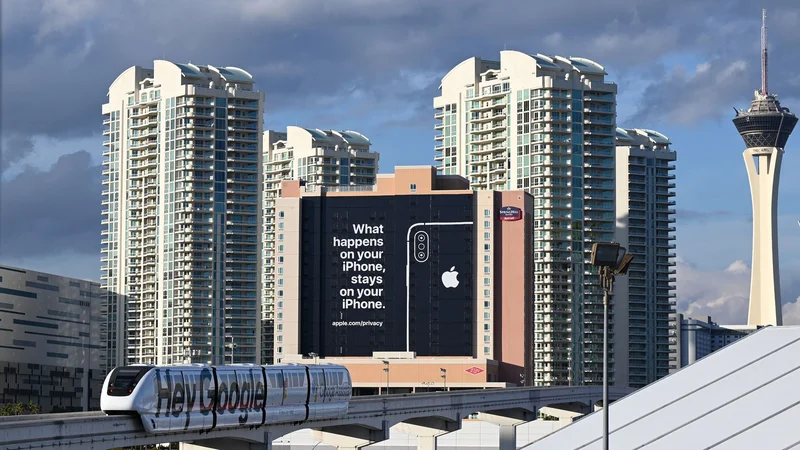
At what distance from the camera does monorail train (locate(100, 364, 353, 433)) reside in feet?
203

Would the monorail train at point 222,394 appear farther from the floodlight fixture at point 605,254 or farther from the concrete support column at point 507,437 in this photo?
the concrete support column at point 507,437

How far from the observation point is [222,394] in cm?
7056

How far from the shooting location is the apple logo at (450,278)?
174 meters

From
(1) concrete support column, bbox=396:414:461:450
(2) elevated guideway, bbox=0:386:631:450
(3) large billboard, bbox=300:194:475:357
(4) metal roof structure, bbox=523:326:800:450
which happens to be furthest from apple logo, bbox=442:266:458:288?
(4) metal roof structure, bbox=523:326:800:450

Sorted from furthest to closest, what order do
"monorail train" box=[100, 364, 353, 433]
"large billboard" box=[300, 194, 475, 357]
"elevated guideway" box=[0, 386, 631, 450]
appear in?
"large billboard" box=[300, 194, 475, 357] < "monorail train" box=[100, 364, 353, 433] < "elevated guideway" box=[0, 386, 631, 450]

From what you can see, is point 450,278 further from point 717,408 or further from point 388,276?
point 717,408

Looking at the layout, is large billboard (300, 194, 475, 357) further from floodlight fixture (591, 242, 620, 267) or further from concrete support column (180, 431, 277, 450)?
floodlight fixture (591, 242, 620, 267)

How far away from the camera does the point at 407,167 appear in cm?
17988

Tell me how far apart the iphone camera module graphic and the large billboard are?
131mm

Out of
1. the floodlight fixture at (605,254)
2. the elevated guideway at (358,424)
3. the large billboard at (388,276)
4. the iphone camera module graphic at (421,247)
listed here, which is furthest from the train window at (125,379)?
the iphone camera module graphic at (421,247)

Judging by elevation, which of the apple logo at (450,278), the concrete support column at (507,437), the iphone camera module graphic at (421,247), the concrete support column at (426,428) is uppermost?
the iphone camera module graphic at (421,247)

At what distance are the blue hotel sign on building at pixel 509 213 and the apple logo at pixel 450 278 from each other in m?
11.2

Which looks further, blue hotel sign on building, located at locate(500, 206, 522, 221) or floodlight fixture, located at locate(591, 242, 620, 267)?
blue hotel sign on building, located at locate(500, 206, 522, 221)

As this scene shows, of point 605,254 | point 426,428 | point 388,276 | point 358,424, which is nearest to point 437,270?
point 388,276
